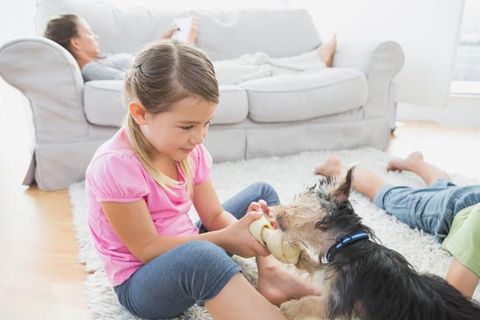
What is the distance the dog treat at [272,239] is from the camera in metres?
1.17

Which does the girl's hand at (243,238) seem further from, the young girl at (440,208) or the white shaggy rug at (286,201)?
the young girl at (440,208)

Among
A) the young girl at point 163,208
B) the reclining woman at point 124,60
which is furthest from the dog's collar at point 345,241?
the reclining woman at point 124,60

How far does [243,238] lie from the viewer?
1190 mm

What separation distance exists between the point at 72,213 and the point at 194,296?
110 centimetres

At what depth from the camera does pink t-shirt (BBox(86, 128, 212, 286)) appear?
111cm

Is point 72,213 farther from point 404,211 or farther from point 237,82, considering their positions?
point 404,211

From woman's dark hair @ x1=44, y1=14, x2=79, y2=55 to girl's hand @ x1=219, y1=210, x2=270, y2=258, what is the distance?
5.94 feet

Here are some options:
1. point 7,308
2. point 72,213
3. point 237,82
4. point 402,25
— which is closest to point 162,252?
point 7,308

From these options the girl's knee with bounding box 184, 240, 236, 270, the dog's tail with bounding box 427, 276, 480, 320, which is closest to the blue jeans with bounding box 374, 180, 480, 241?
the dog's tail with bounding box 427, 276, 480, 320

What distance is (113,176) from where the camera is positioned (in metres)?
1.10

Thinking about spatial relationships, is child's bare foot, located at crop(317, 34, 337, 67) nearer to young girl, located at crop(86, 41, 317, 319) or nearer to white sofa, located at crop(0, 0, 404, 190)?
white sofa, located at crop(0, 0, 404, 190)

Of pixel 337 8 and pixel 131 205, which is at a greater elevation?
pixel 337 8

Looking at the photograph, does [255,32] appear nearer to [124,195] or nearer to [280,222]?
[280,222]

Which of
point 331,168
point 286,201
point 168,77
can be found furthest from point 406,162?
point 168,77
